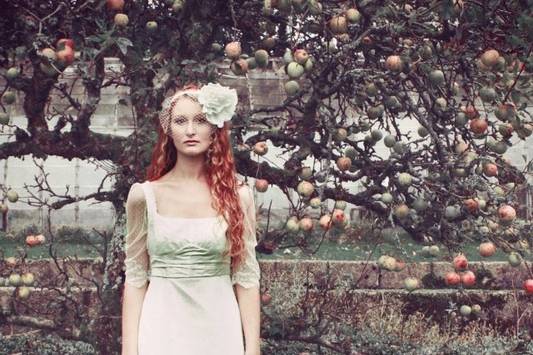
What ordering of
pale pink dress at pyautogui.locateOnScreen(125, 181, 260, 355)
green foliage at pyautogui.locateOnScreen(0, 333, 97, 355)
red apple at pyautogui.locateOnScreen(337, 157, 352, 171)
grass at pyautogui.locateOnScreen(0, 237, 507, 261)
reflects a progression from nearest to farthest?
pale pink dress at pyautogui.locateOnScreen(125, 181, 260, 355)
red apple at pyautogui.locateOnScreen(337, 157, 352, 171)
green foliage at pyautogui.locateOnScreen(0, 333, 97, 355)
grass at pyautogui.locateOnScreen(0, 237, 507, 261)

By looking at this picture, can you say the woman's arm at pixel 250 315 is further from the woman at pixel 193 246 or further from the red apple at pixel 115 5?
the red apple at pixel 115 5

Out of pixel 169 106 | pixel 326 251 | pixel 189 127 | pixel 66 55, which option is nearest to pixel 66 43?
pixel 66 55

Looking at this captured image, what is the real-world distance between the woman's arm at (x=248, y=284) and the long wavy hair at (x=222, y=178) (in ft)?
0.09

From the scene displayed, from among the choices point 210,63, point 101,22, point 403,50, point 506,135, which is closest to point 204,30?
point 210,63

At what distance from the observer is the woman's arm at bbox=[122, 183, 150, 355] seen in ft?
9.21

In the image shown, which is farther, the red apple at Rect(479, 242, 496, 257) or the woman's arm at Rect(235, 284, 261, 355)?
the red apple at Rect(479, 242, 496, 257)

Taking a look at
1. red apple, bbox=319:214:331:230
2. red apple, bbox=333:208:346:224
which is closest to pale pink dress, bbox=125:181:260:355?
red apple, bbox=319:214:331:230

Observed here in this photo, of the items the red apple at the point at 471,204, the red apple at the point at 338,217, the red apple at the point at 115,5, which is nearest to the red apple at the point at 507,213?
the red apple at the point at 471,204

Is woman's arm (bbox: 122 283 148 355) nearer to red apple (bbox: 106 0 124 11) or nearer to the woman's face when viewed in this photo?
the woman's face

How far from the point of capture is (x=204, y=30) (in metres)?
4.06

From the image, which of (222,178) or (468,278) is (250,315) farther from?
(468,278)

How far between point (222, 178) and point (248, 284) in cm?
38

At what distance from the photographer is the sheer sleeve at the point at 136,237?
2.84 meters

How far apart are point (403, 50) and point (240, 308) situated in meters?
1.62
